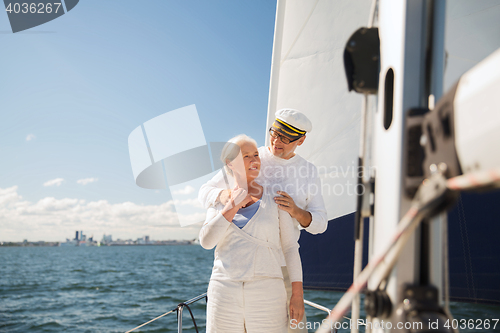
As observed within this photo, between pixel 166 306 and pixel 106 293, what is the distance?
6029 millimetres

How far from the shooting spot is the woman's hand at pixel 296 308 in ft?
4.27

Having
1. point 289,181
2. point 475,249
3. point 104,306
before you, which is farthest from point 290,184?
point 104,306

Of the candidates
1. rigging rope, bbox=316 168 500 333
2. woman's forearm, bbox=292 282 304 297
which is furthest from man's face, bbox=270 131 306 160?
rigging rope, bbox=316 168 500 333

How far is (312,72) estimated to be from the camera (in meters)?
3.28

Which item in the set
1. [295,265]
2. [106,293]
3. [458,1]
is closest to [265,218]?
[295,265]

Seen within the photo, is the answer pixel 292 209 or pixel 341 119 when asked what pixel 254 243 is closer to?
pixel 292 209

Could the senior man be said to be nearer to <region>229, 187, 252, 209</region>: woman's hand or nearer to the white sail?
<region>229, 187, 252, 209</region>: woman's hand

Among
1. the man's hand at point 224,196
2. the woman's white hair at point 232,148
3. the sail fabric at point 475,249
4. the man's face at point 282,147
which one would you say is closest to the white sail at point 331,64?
the sail fabric at point 475,249

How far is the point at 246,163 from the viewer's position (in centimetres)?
140

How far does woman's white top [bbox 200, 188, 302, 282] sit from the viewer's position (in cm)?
129

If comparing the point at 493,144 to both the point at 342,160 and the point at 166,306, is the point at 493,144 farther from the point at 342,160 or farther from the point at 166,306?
the point at 166,306

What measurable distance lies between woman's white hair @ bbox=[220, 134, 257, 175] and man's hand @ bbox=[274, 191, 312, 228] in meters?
0.24

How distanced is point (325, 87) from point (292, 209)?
2114 millimetres

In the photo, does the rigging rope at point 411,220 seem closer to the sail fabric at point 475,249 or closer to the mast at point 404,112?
the mast at point 404,112
